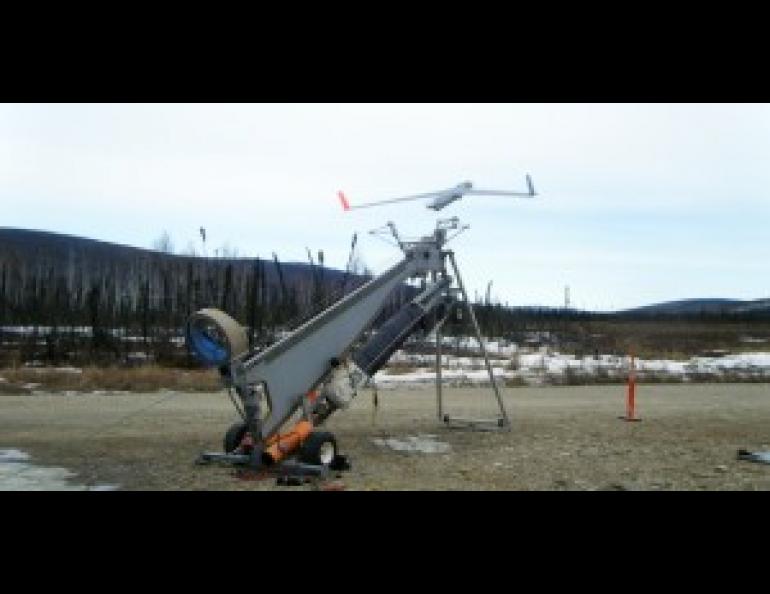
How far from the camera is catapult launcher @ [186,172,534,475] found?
9.84 m

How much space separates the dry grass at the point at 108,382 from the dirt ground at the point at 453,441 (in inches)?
88.1

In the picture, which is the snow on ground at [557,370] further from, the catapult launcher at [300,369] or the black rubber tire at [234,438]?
the black rubber tire at [234,438]

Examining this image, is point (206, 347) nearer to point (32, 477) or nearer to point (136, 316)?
point (32, 477)

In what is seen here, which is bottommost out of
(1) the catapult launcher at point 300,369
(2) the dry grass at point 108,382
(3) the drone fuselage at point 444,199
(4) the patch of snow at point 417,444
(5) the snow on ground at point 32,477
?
(5) the snow on ground at point 32,477

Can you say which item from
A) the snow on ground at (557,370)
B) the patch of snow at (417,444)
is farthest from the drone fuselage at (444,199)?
the snow on ground at (557,370)

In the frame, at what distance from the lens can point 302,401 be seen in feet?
34.8

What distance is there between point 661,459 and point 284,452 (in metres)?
5.20

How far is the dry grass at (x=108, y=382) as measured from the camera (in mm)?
22562

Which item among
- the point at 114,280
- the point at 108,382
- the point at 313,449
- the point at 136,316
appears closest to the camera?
the point at 313,449

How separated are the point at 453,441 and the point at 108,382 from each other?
13356 millimetres

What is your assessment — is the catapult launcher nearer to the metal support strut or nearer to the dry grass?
the metal support strut

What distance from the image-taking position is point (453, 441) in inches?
510

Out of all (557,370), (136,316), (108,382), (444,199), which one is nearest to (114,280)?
(136,316)

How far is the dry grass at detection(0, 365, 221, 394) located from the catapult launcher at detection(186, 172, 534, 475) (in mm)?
11656
